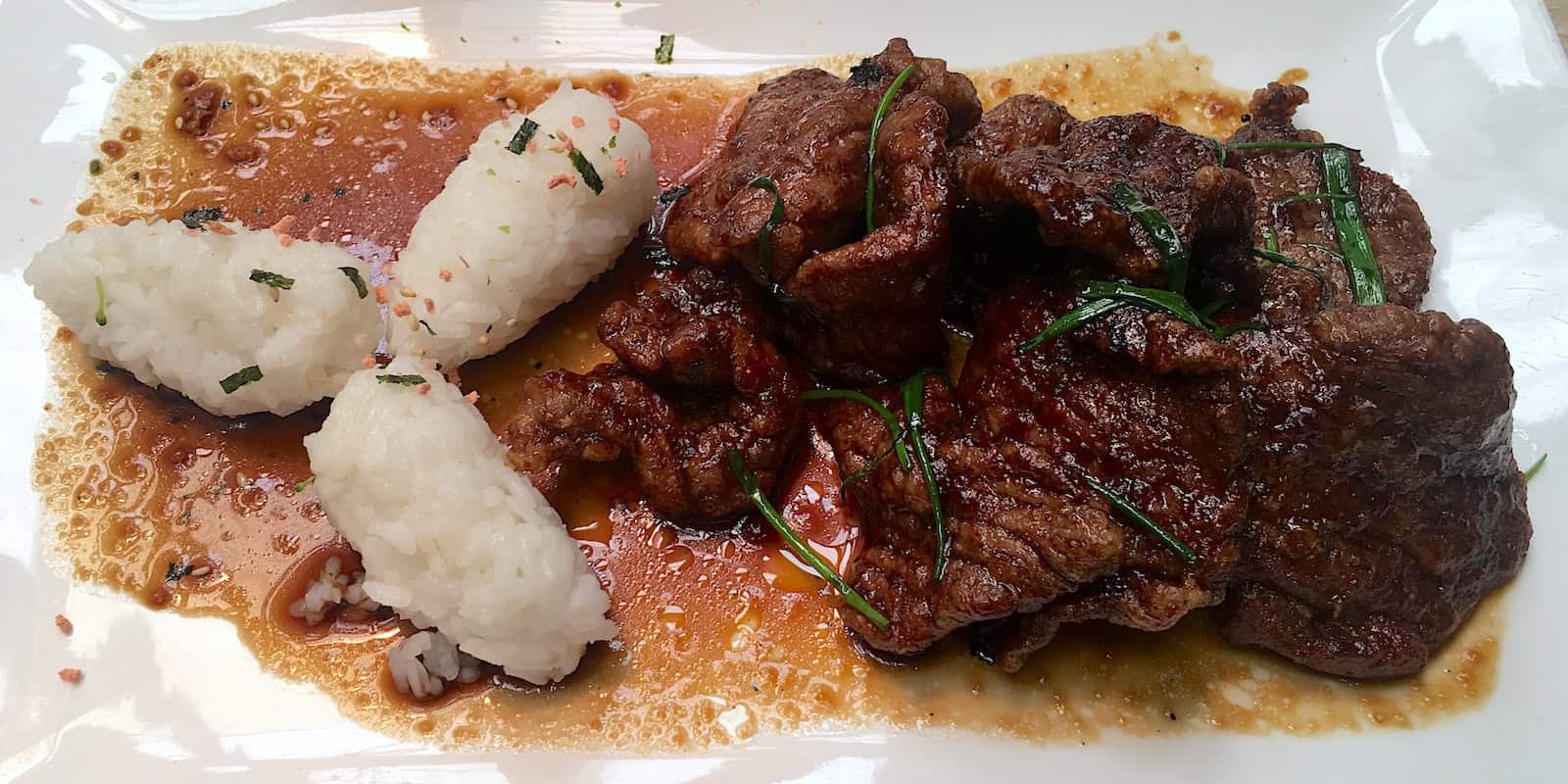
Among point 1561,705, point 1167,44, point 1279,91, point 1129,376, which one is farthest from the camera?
point 1167,44

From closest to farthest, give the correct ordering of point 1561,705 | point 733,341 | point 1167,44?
point 1561,705, point 733,341, point 1167,44

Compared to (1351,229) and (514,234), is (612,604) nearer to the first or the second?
(514,234)

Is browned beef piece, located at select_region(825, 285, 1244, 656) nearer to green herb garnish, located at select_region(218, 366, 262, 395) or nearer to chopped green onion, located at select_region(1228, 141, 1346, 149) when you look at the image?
chopped green onion, located at select_region(1228, 141, 1346, 149)

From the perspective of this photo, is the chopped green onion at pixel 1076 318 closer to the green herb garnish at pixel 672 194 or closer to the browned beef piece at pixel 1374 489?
the browned beef piece at pixel 1374 489

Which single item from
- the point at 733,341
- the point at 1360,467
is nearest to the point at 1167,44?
the point at 1360,467

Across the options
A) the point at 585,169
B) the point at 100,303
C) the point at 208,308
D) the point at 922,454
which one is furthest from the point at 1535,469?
the point at 100,303

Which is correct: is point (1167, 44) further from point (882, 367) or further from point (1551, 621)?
point (1551, 621)
